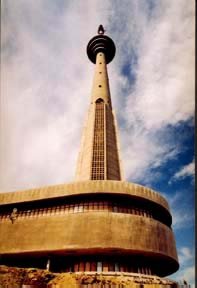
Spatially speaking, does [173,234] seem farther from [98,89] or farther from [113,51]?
[113,51]

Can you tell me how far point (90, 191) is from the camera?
25.7 meters

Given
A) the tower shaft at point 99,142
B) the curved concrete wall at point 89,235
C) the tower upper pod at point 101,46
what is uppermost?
the tower upper pod at point 101,46

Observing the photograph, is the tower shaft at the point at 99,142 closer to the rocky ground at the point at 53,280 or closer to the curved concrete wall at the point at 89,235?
the curved concrete wall at the point at 89,235

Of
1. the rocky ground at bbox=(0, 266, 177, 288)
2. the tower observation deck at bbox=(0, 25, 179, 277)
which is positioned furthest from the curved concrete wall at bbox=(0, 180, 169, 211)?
the rocky ground at bbox=(0, 266, 177, 288)

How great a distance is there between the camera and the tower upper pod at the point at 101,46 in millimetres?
56062

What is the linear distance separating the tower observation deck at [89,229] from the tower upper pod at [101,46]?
37.8 m

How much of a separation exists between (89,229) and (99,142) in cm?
1731

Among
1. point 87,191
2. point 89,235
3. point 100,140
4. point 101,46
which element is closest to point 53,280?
point 89,235

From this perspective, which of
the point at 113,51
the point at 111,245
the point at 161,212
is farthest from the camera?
the point at 113,51

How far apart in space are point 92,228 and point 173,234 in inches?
406

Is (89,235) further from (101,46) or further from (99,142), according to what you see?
(101,46)

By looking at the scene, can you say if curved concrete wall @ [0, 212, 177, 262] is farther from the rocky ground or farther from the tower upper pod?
the tower upper pod

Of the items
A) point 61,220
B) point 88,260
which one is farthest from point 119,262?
point 61,220

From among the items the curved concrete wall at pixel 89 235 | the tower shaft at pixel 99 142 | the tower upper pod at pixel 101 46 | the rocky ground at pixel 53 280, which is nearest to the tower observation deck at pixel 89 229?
the curved concrete wall at pixel 89 235
